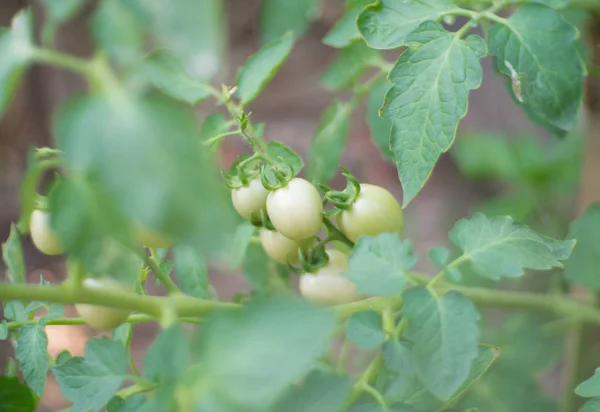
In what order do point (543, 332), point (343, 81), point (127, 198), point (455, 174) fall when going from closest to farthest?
point (127, 198), point (343, 81), point (543, 332), point (455, 174)

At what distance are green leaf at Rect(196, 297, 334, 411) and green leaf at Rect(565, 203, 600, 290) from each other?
51 cm

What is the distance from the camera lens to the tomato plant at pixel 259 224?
246 mm

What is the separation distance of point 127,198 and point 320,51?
1642 millimetres

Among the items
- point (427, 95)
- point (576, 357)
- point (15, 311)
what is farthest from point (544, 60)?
point (576, 357)

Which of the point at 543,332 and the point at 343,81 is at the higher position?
the point at 343,81

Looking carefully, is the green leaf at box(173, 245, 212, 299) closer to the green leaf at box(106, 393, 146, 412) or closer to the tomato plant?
the tomato plant

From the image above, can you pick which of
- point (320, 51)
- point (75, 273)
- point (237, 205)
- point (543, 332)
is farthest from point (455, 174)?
point (75, 273)

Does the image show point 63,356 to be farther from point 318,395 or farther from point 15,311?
point 318,395

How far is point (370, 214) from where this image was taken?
46 centimetres

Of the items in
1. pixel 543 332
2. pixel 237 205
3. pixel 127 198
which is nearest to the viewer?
pixel 127 198

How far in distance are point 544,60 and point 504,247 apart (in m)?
0.12

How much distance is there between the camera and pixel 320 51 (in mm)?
1824

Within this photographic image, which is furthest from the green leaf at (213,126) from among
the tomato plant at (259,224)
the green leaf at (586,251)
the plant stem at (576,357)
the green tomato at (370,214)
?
the plant stem at (576,357)

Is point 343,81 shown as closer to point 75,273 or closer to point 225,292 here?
point 75,273
